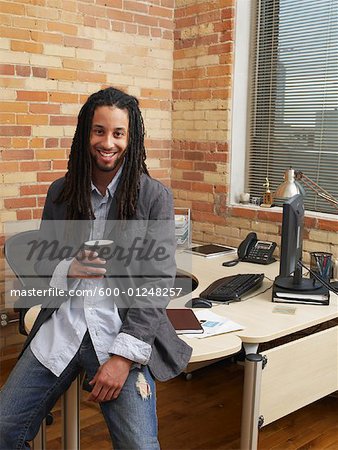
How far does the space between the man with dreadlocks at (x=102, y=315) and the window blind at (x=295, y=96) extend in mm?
1702

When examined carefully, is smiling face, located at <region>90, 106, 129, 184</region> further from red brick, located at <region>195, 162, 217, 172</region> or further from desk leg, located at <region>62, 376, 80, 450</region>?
red brick, located at <region>195, 162, 217, 172</region>

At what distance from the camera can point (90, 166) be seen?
5.93 ft

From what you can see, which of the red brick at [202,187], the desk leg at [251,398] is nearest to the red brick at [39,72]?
the red brick at [202,187]

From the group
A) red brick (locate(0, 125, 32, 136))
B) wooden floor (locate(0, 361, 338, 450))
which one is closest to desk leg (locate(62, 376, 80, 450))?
wooden floor (locate(0, 361, 338, 450))

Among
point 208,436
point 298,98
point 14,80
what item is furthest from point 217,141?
point 208,436

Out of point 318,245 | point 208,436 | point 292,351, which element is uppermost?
point 318,245

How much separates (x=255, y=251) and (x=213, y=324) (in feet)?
3.60

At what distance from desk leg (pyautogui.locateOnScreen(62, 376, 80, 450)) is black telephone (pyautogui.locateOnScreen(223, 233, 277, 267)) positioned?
1.29m

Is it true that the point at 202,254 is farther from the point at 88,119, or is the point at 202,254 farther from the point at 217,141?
the point at 88,119

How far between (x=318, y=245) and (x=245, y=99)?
3.61 ft

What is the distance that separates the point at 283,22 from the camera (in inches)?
134

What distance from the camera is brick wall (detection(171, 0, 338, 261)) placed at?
3453 mm

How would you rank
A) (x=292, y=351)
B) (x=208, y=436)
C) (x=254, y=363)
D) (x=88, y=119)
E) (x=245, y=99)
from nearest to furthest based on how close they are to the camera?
(x=88, y=119)
(x=254, y=363)
(x=292, y=351)
(x=208, y=436)
(x=245, y=99)

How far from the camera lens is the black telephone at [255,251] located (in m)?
3.03
